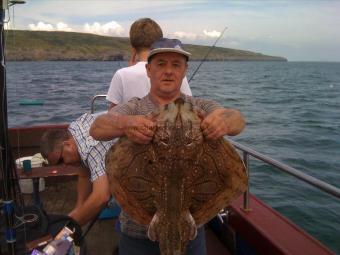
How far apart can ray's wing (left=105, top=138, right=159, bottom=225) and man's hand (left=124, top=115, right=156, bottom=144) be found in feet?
0.31

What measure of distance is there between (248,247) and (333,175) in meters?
9.77

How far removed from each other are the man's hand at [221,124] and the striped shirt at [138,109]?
9.0 inches

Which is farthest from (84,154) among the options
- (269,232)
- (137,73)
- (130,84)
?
(269,232)

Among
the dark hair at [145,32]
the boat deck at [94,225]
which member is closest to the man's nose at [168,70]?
the dark hair at [145,32]

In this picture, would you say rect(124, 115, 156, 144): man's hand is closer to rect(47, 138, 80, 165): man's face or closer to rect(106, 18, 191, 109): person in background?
rect(106, 18, 191, 109): person in background

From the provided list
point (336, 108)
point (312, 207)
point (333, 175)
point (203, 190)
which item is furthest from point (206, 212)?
point (336, 108)

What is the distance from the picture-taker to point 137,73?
432cm

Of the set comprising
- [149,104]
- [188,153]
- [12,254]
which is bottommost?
[12,254]

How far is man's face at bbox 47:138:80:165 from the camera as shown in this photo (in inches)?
182

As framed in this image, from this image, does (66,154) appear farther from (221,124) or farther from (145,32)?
(221,124)

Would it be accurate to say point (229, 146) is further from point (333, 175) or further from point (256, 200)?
point (333, 175)

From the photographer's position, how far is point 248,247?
4.75m

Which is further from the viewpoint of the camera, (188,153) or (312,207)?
(312,207)

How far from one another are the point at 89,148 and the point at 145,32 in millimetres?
1370
